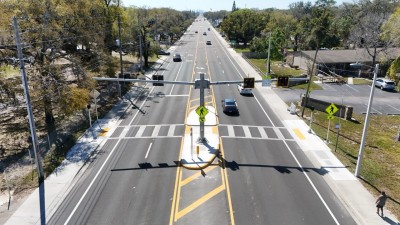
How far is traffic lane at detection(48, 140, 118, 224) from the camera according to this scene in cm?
1745

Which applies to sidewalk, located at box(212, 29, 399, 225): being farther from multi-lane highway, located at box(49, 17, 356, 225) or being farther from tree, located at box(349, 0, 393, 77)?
tree, located at box(349, 0, 393, 77)

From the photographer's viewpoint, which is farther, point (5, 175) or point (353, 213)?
point (5, 175)

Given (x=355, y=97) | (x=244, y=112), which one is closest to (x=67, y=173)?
(x=244, y=112)

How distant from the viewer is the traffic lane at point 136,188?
17.2 meters

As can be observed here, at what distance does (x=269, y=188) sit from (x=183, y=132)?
1127 cm

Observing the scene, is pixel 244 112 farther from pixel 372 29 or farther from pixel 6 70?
pixel 372 29

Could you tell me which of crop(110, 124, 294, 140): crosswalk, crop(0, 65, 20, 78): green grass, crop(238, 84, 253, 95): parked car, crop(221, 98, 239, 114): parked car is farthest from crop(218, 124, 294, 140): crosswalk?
crop(0, 65, 20, 78): green grass

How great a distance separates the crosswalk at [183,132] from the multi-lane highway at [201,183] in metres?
0.09

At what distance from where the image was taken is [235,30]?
96.1 m

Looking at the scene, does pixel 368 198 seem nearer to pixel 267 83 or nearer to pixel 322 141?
pixel 322 141

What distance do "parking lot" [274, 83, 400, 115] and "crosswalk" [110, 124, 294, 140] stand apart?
12.4 metres

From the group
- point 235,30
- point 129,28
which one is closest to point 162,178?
point 129,28

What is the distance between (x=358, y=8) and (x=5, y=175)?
102 m

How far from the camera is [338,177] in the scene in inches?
849
